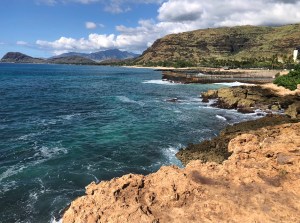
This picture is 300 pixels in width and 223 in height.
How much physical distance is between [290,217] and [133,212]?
6887 millimetres

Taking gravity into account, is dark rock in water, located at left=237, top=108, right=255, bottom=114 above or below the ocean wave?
below

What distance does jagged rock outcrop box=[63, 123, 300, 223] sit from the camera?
13.5 metres

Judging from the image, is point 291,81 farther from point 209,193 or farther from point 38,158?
point 209,193

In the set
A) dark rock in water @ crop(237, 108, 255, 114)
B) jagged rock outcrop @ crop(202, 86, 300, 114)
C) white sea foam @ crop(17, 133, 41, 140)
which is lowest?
dark rock in water @ crop(237, 108, 255, 114)

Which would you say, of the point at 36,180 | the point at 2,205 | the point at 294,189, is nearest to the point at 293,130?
the point at 294,189

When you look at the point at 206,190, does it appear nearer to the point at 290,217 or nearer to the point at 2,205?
the point at 290,217

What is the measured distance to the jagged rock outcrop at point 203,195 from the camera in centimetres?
1354

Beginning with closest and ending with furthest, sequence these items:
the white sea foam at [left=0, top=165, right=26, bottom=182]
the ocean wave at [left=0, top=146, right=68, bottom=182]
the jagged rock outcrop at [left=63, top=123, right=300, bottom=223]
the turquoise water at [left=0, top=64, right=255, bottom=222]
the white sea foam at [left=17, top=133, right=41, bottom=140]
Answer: the jagged rock outcrop at [left=63, top=123, right=300, bottom=223]
the turquoise water at [left=0, top=64, right=255, bottom=222]
the white sea foam at [left=0, top=165, right=26, bottom=182]
the ocean wave at [left=0, top=146, right=68, bottom=182]
the white sea foam at [left=17, top=133, right=41, bottom=140]

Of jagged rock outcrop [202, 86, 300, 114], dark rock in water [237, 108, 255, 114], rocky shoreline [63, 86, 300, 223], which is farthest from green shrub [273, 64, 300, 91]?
rocky shoreline [63, 86, 300, 223]

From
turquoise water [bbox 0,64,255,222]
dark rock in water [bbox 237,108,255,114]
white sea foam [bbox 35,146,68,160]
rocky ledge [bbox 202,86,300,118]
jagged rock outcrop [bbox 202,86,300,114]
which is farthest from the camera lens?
jagged rock outcrop [bbox 202,86,300,114]

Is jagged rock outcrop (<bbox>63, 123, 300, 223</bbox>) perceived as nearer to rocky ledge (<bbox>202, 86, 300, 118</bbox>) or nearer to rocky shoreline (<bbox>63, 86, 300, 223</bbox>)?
rocky shoreline (<bbox>63, 86, 300, 223</bbox>)

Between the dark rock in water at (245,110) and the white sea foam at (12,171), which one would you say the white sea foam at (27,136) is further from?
the dark rock in water at (245,110)

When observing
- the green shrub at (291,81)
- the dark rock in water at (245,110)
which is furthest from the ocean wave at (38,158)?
the green shrub at (291,81)

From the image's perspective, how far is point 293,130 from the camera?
2908cm
